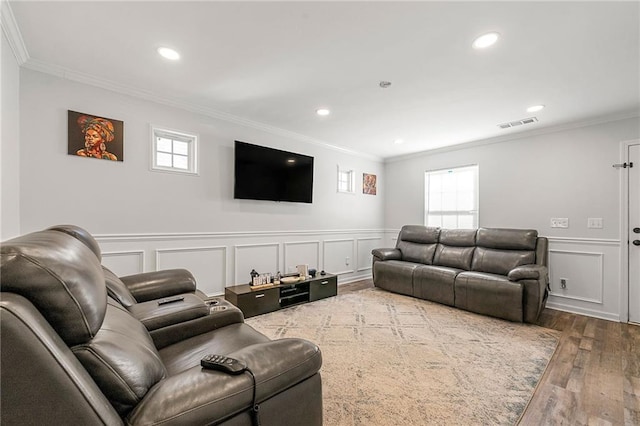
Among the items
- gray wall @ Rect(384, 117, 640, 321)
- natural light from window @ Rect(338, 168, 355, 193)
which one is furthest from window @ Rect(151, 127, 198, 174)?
gray wall @ Rect(384, 117, 640, 321)

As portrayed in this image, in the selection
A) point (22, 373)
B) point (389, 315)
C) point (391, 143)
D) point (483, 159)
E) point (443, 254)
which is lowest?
point (389, 315)

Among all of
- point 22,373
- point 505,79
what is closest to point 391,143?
point 505,79

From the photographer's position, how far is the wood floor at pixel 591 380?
174 cm

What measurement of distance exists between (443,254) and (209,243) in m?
3.47

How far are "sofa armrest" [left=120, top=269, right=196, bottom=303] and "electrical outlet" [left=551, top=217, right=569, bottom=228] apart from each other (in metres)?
4.61

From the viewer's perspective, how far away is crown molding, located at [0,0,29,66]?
6.04ft

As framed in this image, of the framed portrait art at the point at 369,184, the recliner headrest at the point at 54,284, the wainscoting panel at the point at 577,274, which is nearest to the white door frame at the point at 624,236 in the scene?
the wainscoting panel at the point at 577,274

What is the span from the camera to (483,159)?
4.67 meters

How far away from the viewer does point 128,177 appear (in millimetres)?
2998

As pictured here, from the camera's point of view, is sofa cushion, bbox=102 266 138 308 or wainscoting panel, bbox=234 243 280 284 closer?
sofa cushion, bbox=102 266 138 308

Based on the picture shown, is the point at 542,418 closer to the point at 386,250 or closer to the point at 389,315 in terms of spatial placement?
the point at 389,315

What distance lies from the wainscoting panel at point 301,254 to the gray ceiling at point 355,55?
6.42 feet

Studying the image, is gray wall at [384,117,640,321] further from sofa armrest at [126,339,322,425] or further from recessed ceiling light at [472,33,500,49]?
sofa armrest at [126,339,322,425]

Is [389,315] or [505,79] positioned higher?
[505,79]
